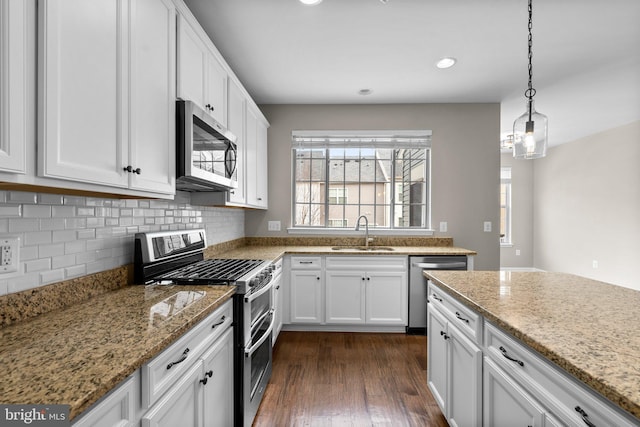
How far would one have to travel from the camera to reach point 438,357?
1.81 m

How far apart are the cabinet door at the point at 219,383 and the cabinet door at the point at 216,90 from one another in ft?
4.51

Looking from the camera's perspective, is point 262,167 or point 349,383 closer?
point 349,383

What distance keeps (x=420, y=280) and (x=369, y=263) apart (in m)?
0.54

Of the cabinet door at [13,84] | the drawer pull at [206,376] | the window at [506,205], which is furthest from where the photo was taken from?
the window at [506,205]

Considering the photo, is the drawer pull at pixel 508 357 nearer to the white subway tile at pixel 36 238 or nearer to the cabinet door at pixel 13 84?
the cabinet door at pixel 13 84

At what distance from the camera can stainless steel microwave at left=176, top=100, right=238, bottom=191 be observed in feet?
5.23

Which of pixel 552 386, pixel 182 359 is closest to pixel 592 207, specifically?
pixel 552 386

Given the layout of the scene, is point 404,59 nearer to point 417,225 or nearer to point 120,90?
point 417,225

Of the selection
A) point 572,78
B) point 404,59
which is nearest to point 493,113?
point 572,78

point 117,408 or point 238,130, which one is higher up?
point 238,130

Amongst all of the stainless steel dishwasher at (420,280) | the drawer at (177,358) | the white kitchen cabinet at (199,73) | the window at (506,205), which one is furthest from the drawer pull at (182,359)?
the window at (506,205)

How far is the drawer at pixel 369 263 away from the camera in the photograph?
3.16m

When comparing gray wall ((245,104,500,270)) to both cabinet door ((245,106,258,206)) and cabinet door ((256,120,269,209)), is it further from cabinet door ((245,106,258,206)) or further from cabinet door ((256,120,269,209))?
cabinet door ((245,106,258,206))

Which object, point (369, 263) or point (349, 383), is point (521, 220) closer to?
point (369, 263)
